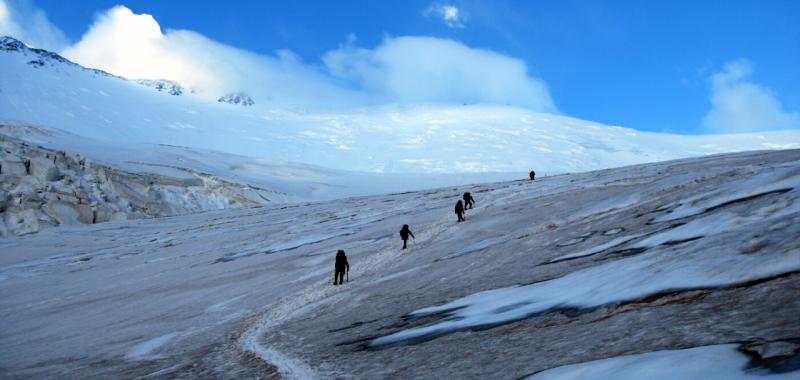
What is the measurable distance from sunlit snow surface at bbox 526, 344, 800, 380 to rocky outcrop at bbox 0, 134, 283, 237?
4862 centimetres

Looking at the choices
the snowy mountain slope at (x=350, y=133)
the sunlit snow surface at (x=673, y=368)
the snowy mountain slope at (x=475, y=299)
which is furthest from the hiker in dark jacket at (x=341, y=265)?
the snowy mountain slope at (x=350, y=133)

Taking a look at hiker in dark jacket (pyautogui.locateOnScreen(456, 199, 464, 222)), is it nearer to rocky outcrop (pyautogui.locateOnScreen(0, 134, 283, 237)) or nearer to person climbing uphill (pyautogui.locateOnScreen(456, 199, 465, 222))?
person climbing uphill (pyautogui.locateOnScreen(456, 199, 465, 222))

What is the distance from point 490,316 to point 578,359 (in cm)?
296

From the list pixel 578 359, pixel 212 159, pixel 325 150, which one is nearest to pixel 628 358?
pixel 578 359

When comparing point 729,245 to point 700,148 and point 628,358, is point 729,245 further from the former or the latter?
point 700,148

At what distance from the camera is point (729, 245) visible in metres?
9.40

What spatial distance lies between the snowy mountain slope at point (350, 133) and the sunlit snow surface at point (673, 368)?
104m

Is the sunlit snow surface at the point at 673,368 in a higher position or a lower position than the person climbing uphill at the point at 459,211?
lower

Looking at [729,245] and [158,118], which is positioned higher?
[158,118]

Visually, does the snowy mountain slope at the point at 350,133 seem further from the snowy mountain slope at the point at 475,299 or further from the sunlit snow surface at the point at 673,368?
the sunlit snow surface at the point at 673,368

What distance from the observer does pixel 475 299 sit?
11.7 metres

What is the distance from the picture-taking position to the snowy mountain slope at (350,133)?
120 meters

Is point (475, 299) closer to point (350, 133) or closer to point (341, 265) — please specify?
point (341, 265)

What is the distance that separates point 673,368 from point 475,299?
20.0ft
